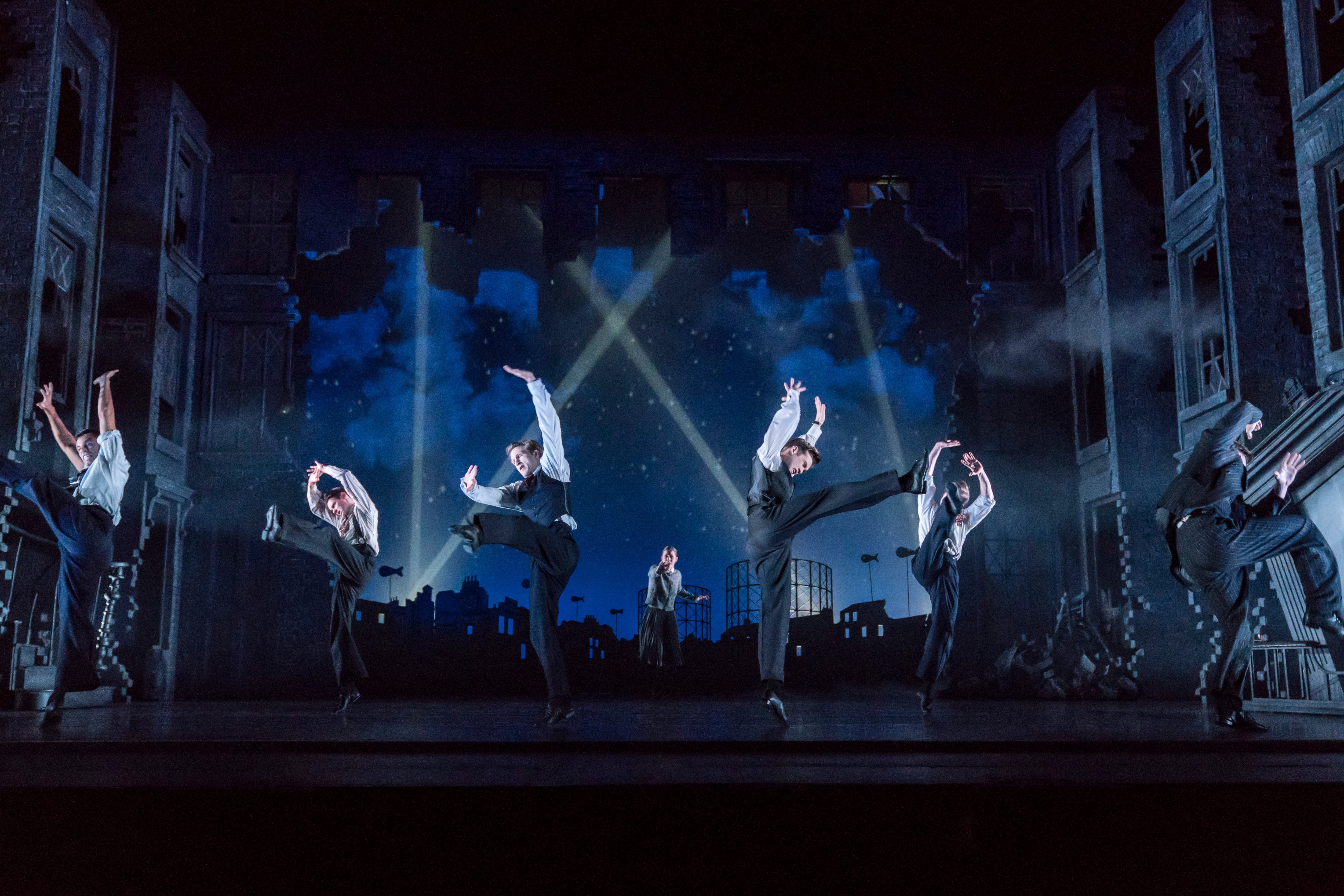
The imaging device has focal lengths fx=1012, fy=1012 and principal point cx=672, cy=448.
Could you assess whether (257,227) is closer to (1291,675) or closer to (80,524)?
(80,524)

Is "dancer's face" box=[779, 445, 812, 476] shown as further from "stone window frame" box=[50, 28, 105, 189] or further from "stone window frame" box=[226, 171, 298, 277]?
"stone window frame" box=[226, 171, 298, 277]

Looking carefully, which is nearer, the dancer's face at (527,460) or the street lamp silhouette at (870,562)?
the dancer's face at (527,460)

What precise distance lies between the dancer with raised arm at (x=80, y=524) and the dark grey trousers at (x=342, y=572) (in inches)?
44.4

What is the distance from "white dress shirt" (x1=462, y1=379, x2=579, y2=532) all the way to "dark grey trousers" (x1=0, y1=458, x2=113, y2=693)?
255cm

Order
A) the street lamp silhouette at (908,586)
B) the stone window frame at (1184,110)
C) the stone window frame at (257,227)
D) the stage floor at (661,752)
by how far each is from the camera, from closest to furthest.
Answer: the stage floor at (661,752)
the stone window frame at (1184,110)
the street lamp silhouette at (908,586)
the stone window frame at (257,227)

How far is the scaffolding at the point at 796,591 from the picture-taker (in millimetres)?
14477

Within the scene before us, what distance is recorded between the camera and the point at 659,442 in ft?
48.7

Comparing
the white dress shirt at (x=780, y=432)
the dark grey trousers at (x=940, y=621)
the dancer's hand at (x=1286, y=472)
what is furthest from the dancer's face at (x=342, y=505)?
the dancer's hand at (x=1286, y=472)

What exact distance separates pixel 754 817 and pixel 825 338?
40.9ft

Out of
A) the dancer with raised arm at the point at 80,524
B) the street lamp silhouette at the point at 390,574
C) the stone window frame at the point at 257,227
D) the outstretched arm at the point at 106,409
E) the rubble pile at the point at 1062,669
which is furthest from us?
the stone window frame at the point at 257,227

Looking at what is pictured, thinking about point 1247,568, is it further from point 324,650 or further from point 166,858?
point 324,650

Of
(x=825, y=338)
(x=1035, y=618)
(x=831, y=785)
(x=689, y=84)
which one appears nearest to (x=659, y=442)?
(x=825, y=338)

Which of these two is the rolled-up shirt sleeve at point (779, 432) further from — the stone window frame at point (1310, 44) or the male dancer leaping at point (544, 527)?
the stone window frame at point (1310, 44)

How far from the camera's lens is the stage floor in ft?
12.1
